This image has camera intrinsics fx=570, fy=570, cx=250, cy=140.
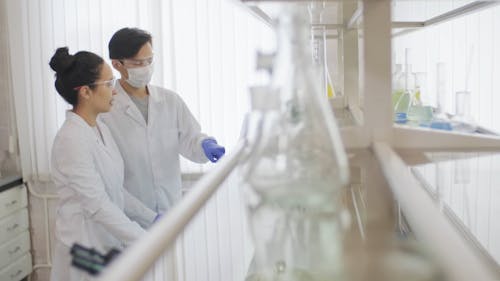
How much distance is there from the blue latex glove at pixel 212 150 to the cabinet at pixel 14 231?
4.41 ft

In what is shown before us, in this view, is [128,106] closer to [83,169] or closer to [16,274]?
[83,169]

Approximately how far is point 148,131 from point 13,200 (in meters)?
1.15

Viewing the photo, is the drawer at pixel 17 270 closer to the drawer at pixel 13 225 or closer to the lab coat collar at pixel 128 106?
the drawer at pixel 13 225

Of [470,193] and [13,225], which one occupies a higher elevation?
[470,193]

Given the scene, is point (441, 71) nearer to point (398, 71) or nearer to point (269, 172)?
point (398, 71)

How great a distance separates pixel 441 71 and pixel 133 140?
1674 millimetres

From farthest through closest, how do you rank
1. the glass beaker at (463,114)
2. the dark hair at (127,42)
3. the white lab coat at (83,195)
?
the dark hair at (127,42), the white lab coat at (83,195), the glass beaker at (463,114)

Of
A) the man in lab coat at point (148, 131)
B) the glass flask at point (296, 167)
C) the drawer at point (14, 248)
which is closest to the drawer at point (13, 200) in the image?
the drawer at point (14, 248)

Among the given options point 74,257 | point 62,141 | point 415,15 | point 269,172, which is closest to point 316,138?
point 269,172

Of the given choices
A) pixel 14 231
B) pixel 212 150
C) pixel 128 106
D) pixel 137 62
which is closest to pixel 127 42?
pixel 137 62

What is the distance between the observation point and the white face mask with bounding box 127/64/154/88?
2664mm

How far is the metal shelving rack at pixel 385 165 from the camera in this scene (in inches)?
15.6

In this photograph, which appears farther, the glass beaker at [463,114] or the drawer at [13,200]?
the drawer at [13,200]

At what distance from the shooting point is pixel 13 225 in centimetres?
336
